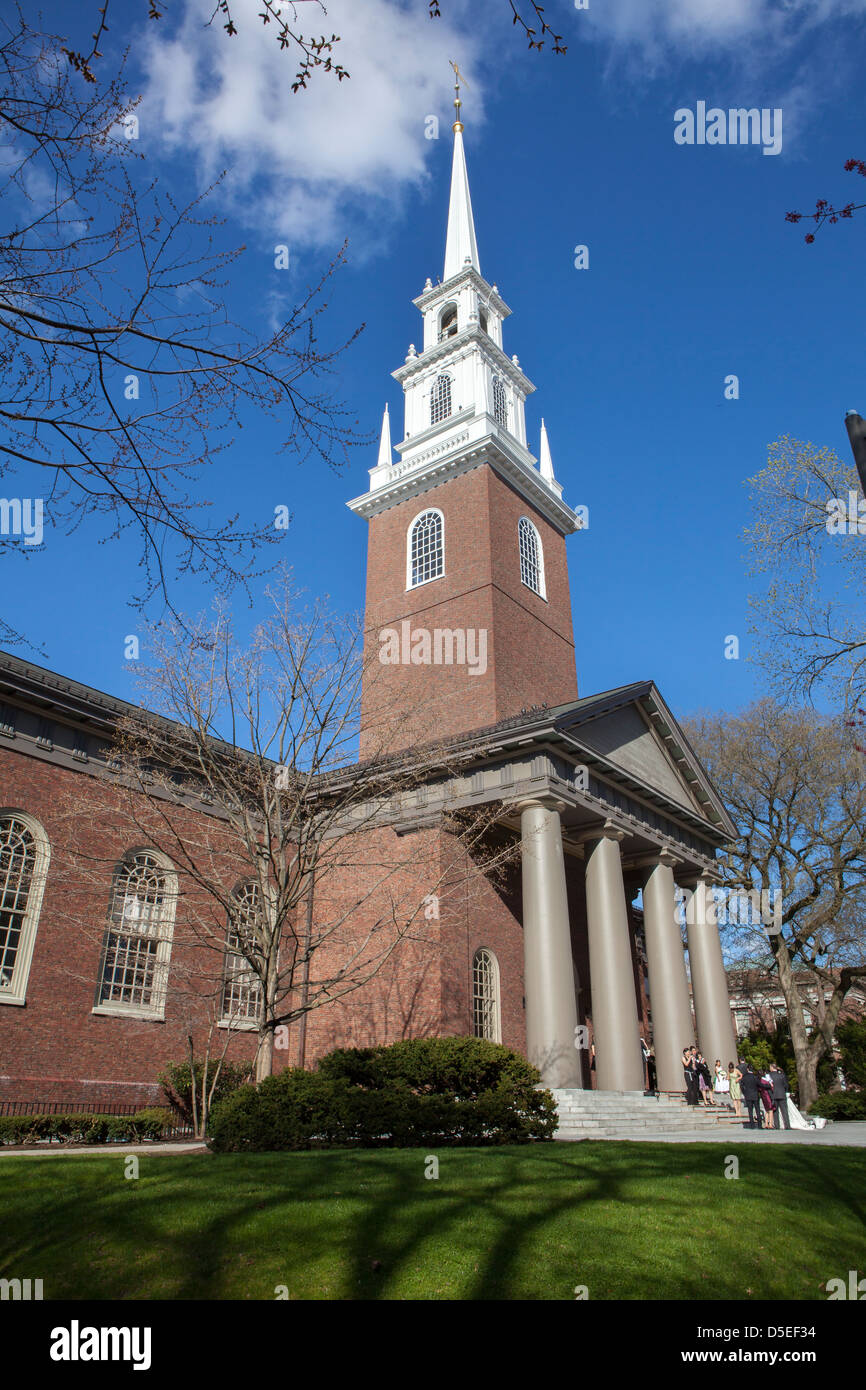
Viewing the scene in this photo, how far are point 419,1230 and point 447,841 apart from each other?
1600cm

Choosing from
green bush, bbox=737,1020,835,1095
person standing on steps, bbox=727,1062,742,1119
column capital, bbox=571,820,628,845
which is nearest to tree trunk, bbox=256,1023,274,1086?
column capital, bbox=571,820,628,845

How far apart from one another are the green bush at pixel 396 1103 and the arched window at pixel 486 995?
7.74 m

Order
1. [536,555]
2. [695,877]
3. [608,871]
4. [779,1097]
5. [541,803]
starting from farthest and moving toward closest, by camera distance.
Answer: [536,555] → [695,877] → [608,871] → [541,803] → [779,1097]

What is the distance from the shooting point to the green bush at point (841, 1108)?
29.9 meters

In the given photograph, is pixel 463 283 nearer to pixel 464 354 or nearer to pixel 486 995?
pixel 464 354

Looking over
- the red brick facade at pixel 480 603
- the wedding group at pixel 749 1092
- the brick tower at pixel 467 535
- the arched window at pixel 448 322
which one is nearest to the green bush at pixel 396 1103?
the wedding group at pixel 749 1092

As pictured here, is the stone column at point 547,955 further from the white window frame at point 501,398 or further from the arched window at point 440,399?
the arched window at point 440,399

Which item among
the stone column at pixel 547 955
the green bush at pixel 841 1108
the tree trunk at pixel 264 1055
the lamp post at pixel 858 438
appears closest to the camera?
the lamp post at pixel 858 438

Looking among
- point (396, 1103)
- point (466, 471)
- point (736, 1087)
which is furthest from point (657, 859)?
point (396, 1103)

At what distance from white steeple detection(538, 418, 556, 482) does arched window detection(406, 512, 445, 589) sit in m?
6.40

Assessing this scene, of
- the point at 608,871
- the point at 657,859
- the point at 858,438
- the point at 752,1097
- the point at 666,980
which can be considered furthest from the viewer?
the point at 657,859

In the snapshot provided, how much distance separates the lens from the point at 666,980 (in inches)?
1046

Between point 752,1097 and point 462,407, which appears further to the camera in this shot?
point 462,407
